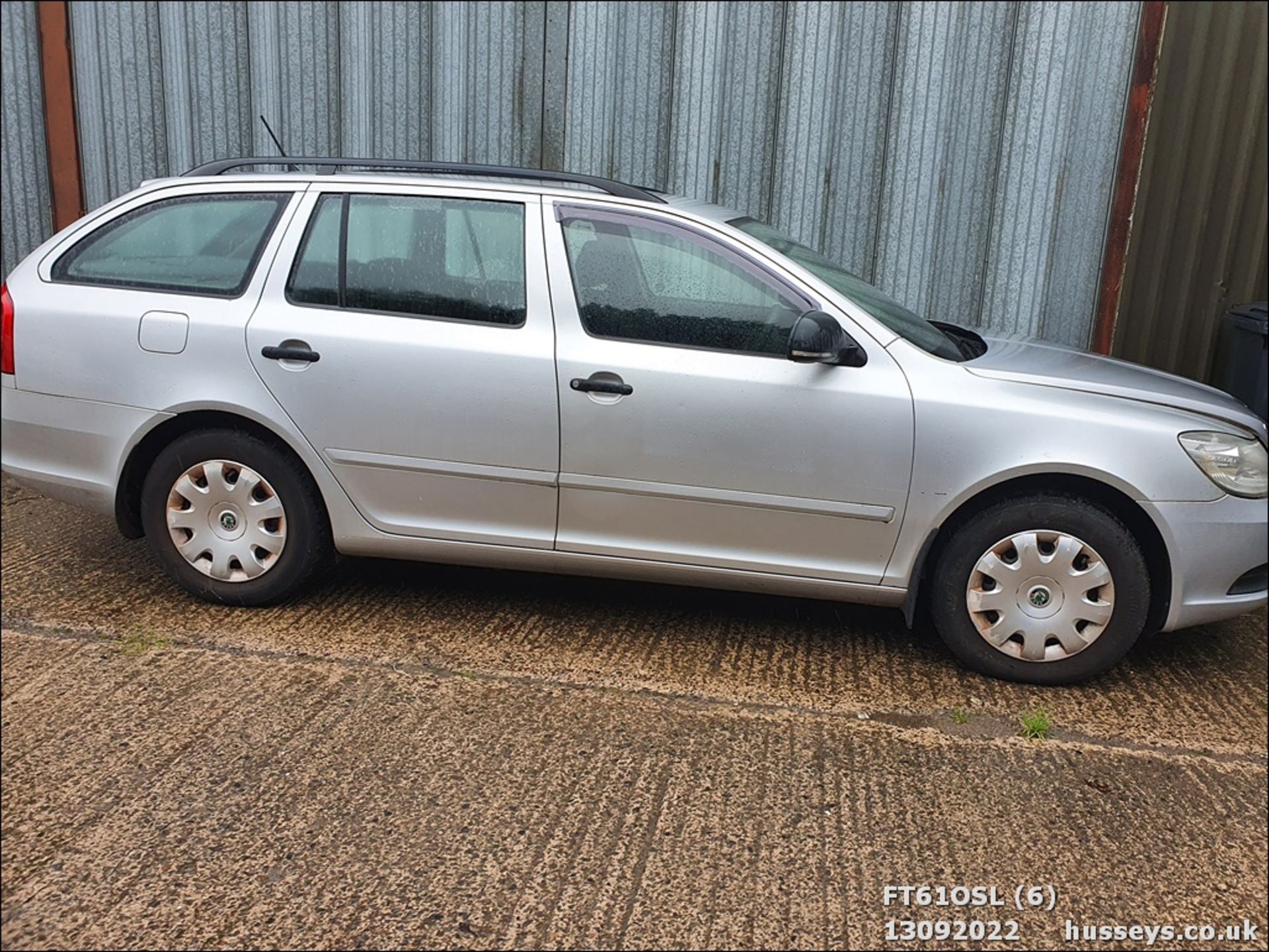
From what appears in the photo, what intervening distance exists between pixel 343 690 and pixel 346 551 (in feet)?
2.37

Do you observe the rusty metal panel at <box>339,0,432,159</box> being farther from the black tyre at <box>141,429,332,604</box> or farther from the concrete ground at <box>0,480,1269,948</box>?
the concrete ground at <box>0,480,1269,948</box>

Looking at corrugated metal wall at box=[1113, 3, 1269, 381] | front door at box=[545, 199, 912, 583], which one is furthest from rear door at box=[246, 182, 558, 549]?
corrugated metal wall at box=[1113, 3, 1269, 381]

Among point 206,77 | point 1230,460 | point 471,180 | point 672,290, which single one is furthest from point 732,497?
point 206,77

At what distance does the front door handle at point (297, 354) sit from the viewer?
404cm

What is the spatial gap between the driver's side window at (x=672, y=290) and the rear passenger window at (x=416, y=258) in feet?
0.82

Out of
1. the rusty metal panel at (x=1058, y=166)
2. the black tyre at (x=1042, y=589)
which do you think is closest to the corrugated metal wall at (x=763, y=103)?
the rusty metal panel at (x=1058, y=166)

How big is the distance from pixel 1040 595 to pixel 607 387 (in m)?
1.62

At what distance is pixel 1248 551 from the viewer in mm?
3842

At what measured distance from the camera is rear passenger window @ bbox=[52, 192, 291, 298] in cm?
419

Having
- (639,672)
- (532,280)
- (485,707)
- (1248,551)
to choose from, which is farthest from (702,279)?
(1248,551)

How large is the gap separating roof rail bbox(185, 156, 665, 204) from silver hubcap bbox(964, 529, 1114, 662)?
1.75 m

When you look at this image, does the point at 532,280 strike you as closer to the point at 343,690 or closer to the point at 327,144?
the point at 343,690

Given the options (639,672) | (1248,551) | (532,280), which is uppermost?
(532,280)

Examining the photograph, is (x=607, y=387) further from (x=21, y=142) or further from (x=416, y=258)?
(x=21, y=142)
